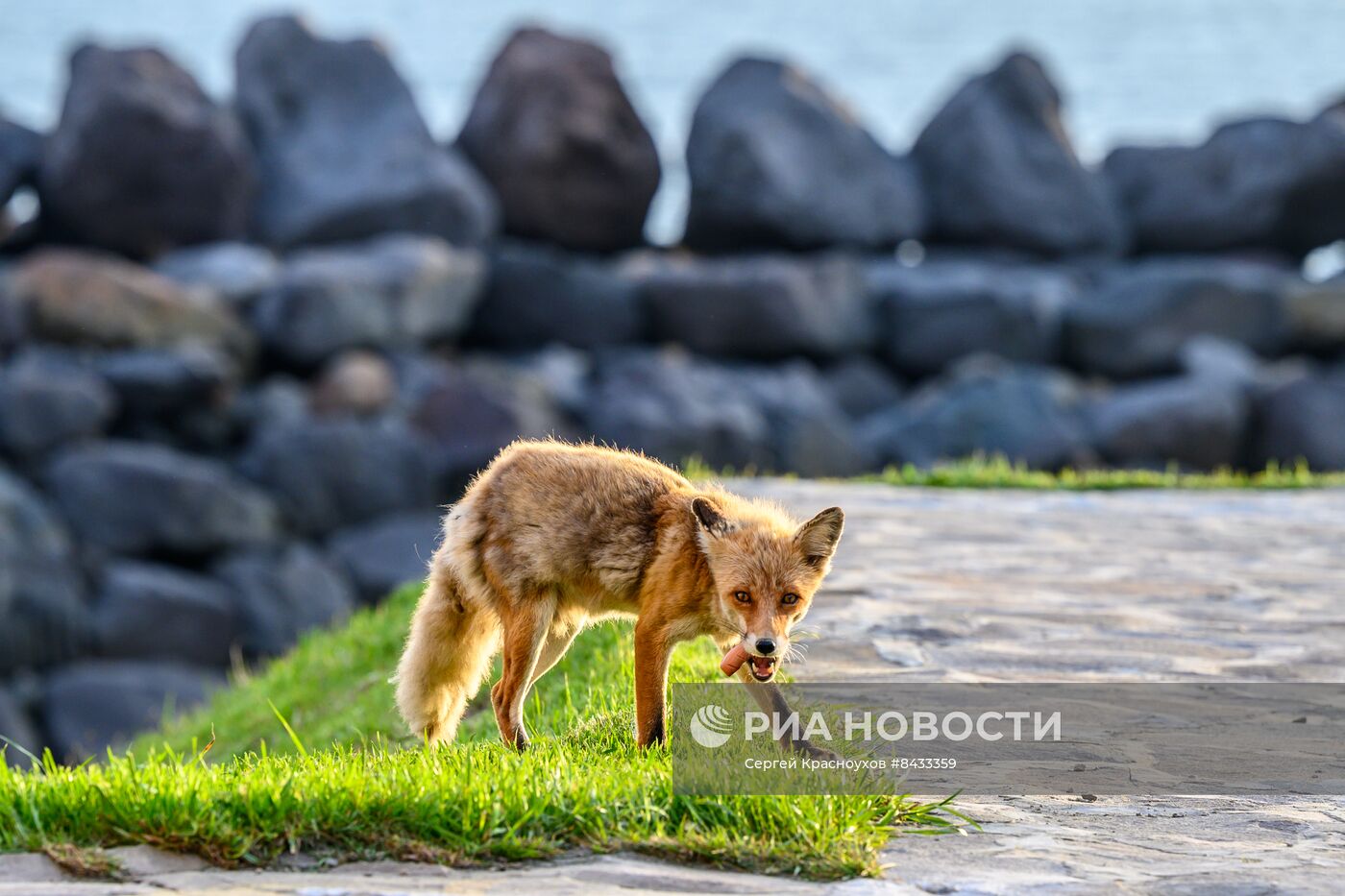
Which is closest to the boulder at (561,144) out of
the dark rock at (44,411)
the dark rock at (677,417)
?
the dark rock at (677,417)

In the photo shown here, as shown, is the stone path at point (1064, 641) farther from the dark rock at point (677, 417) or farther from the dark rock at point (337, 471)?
the dark rock at point (337, 471)

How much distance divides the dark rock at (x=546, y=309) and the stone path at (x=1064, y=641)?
10.4 metres

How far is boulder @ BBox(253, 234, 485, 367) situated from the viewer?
62.5 feet

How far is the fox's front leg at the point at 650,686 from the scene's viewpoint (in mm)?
4723

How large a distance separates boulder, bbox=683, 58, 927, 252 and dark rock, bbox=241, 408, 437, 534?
640 centimetres

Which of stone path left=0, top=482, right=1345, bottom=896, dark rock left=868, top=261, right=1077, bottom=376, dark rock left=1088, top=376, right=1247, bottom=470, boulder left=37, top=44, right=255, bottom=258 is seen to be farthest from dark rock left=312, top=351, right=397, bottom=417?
stone path left=0, top=482, right=1345, bottom=896

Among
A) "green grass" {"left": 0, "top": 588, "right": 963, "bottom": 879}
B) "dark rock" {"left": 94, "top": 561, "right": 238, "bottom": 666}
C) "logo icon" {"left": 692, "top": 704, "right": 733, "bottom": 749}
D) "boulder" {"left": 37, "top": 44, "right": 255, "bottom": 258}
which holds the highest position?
"boulder" {"left": 37, "top": 44, "right": 255, "bottom": 258}

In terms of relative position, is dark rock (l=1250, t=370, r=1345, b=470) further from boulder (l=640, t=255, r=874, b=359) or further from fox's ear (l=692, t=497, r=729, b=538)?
fox's ear (l=692, t=497, r=729, b=538)

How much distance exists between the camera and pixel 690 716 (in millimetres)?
4777

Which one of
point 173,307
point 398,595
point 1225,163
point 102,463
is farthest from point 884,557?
point 1225,163

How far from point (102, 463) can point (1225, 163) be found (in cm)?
1629

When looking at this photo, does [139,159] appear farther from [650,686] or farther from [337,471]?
[650,686]

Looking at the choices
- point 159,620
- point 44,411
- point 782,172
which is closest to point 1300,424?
point 782,172

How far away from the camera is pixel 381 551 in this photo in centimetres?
1677
